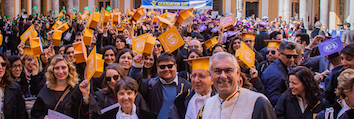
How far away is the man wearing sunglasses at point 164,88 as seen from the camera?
4.23 meters

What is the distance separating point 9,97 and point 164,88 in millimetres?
1939

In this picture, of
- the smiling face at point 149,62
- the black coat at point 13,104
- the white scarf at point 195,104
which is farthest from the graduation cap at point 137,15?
the white scarf at point 195,104

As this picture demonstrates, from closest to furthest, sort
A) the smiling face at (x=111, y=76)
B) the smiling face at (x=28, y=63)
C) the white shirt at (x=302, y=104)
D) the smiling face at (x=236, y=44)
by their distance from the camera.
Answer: the white shirt at (x=302, y=104), the smiling face at (x=111, y=76), the smiling face at (x=28, y=63), the smiling face at (x=236, y=44)

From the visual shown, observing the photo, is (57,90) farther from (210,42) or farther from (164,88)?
(210,42)

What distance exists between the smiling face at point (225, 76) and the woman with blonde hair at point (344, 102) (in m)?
1.23

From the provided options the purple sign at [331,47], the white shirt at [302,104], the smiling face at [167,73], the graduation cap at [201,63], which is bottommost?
the white shirt at [302,104]

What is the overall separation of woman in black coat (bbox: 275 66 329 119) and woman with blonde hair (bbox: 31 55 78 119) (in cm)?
235

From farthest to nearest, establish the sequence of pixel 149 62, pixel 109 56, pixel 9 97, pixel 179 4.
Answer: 1. pixel 179 4
2. pixel 109 56
3. pixel 149 62
4. pixel 9 97

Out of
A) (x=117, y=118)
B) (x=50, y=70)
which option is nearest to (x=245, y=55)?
(x=117, y=118)

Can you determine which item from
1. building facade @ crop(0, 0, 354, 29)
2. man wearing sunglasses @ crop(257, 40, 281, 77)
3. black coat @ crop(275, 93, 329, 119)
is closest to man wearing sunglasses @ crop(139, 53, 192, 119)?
black coat @ crop(275, 93, 329, 119)

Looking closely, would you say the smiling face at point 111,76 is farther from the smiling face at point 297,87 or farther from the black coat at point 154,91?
the smiling face at point 297,87

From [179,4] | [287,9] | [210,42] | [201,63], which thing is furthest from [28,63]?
[179,4]

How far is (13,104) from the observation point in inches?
175

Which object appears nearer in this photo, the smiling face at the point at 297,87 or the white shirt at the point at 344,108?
the white shirt at the point at 344,108
